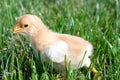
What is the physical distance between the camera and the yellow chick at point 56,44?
2174 mm

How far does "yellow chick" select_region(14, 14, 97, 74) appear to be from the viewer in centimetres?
217

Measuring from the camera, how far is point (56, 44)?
2.18 metres

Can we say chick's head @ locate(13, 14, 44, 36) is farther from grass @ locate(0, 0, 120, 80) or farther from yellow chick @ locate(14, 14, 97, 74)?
grass @ locate(0, 0, 120, 80)

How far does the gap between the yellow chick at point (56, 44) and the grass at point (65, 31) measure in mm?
78

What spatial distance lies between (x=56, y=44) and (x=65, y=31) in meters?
A: 0.63

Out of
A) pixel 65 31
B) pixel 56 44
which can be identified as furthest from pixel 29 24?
pixel 65 31

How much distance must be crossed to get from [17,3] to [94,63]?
1.29 metres

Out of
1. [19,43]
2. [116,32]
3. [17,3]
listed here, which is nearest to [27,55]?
[19,43]

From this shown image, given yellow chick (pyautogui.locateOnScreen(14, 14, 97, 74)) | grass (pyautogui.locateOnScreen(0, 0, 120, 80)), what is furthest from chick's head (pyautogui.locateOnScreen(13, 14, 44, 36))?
grass (pyautogui.locateOnScreen(0, 0, 120, 80))

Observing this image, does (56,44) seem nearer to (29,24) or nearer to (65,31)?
(29,24)

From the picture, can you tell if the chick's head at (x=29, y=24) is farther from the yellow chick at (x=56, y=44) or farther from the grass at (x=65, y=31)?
the grass at (x=65, y=31)

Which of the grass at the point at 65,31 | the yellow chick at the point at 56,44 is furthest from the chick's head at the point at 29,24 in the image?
the grass at the point at 65,31

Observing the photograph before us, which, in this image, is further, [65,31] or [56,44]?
[65,31]

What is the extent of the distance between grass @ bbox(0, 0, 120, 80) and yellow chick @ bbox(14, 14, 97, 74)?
0.26ft
